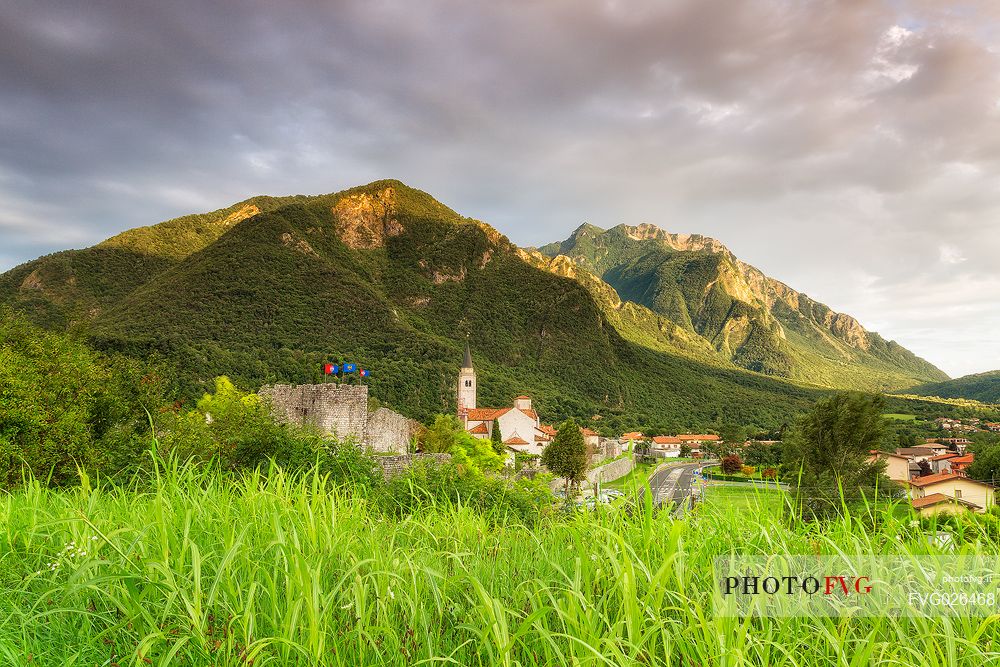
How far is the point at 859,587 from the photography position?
241cm

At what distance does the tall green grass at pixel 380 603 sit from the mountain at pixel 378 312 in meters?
41.4

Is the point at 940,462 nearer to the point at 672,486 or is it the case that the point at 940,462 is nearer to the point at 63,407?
the point at 672,486

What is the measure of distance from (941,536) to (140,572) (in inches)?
171

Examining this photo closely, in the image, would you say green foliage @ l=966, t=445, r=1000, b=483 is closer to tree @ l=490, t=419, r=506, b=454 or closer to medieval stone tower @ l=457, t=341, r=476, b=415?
tree @ l=490, t=419, r=506, b=454

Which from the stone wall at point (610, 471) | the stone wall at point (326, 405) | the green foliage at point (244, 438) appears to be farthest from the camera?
the stone wall at point (610, 471)

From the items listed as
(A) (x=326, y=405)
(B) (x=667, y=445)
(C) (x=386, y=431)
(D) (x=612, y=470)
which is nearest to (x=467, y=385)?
(D) (x=612, y=470)

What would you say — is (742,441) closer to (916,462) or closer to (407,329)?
(916,462)

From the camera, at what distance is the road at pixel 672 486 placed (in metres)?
3.63

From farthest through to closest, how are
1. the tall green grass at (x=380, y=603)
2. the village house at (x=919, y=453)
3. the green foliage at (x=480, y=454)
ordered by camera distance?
the village house at (x=919, y=453)
the green foliage at (x=480, y=454)
the tall green grass at (x=380, y=603)

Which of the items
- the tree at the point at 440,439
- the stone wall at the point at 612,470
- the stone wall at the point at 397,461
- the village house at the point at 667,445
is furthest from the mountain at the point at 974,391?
the stone wall at the point at 397,461

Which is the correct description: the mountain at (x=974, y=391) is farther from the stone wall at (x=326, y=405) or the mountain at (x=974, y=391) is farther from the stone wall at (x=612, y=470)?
the stone wall at (x=326, y=405)

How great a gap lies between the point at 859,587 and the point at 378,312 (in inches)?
4631

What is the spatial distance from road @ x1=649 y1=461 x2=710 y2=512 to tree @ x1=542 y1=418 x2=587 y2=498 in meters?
5.52

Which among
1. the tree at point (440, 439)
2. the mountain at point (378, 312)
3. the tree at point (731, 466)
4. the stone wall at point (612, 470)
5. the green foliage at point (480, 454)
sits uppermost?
the mountain at point (378, 312)
